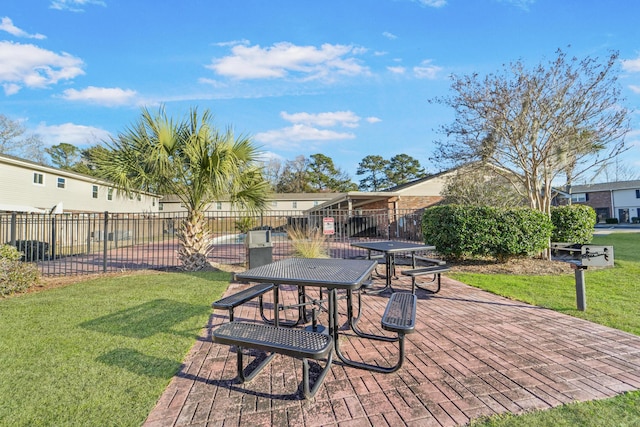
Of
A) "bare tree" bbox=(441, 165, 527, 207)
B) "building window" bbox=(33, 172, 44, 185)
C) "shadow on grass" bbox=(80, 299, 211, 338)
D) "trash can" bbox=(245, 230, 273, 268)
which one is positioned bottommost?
"shadow on grass" bbox=(80, 299, 211, 338)

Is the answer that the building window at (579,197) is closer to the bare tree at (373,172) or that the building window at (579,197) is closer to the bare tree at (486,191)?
the bare tree at (373,172)

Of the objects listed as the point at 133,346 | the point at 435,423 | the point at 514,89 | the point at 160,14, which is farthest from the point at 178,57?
the point at 435,423

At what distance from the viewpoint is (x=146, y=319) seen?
13.1 ft

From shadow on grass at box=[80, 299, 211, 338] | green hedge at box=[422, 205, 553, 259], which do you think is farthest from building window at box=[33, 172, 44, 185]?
green hedge at box=[422, 205, 553, 259]

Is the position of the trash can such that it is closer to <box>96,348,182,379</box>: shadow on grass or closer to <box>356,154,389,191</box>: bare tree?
<box>96,348,182,379</box>: shadow on grass

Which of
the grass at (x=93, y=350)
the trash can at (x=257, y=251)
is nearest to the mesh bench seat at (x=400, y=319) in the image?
the grass at (x=93, y=350)

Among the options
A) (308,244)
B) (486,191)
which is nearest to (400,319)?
(308,244)

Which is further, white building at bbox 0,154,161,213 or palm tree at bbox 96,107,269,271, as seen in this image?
white building at bbox 0,154,161,213

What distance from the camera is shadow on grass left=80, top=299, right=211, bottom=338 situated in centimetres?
359

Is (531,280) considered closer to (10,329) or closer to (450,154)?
(450,154)

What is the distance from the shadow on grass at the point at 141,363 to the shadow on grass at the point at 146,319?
1.62 feet

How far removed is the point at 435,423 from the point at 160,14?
11.3 meters

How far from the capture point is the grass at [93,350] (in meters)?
2.07

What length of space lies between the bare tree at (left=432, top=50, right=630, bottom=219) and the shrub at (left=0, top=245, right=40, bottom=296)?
1234 cm
